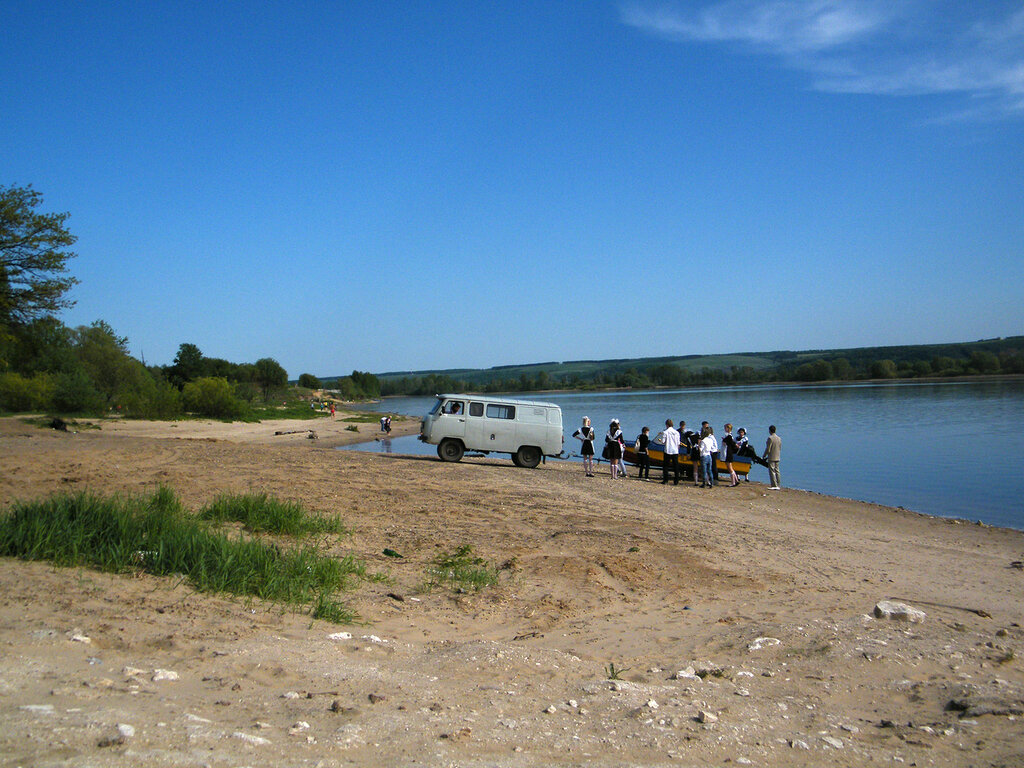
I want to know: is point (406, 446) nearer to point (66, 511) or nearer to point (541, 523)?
point (541, 523)

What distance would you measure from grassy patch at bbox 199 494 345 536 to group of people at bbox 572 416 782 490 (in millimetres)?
12109

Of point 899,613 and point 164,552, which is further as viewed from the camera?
point 899,613

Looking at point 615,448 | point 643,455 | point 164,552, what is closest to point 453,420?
point 615,448

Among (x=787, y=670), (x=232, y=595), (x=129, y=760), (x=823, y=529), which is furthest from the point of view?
(x=823, y=529)

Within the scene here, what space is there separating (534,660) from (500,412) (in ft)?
56.9

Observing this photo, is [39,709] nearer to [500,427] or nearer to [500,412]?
[500,427]

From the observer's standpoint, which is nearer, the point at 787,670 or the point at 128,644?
the point at 128,644

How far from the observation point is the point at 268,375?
96250 mm

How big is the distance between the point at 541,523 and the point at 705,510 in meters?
5.60

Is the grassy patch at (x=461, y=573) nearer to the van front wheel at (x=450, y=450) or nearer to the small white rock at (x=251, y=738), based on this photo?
the small white rock at (x=251, y=738)

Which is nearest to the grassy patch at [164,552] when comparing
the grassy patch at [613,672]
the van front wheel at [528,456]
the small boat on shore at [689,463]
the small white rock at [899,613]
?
the grassy patch at [613,672]

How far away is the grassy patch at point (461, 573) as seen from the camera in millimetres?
8430

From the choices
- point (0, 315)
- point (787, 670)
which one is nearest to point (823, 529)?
point (787, 670)

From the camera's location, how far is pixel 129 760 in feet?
11.1
